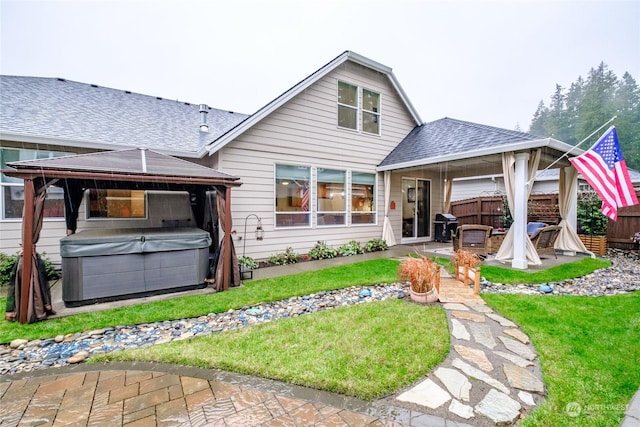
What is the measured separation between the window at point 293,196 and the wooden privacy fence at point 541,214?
8.52 m

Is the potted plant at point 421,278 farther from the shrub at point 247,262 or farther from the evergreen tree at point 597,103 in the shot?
the evergreen tree at point 597,103

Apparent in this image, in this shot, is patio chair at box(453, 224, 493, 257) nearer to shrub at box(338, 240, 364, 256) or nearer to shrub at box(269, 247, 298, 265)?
shrub at box(338, 240, 364, 256)

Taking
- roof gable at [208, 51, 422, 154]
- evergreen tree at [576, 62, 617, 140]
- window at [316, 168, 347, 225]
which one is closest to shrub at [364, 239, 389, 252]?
window at [316, 168, 347, 225]

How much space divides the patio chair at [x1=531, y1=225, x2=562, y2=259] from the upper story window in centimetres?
527

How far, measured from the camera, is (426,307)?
3945mm

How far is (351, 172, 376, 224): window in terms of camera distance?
8703mm

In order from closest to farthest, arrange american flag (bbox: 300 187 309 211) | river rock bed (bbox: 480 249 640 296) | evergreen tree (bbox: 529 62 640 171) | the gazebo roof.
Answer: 1. the gazebo roof
2. river rock bed (bbox: 480 249 640 296)
3. american flag (bbox: 300 187 309 211)
4. evergreen tree (bbox: 529 62 640 171)

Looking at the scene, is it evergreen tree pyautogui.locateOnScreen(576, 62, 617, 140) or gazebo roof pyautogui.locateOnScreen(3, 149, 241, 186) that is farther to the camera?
evergreen tree pyautogui.locateOnScreen(576, 62, 617, 140)

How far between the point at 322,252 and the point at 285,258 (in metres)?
1.11

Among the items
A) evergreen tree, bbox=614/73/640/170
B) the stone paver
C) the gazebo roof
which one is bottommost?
the stone paver

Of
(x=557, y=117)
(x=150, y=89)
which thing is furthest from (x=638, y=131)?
(x=150, y=89)

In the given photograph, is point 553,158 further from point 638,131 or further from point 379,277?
point 638,131

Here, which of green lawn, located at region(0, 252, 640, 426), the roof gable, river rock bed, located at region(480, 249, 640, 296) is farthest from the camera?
the roof gable

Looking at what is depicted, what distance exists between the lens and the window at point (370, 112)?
894cm
